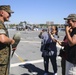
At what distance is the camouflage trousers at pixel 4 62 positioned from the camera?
15.0ft

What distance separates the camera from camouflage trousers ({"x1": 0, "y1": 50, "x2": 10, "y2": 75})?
15.0ft

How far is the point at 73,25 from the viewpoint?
4957mm

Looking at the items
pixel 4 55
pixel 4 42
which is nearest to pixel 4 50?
pixel 4 55

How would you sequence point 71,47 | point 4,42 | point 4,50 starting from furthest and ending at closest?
point 71,47 < point 4,50 < point 4,42

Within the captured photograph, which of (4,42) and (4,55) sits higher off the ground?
(4,42)

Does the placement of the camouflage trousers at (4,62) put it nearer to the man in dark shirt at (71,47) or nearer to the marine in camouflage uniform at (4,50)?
the marine in camouflage uniform at (4,50)

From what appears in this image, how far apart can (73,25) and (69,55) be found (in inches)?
24.2

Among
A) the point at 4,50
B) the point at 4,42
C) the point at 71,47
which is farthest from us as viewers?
the point at 71,47

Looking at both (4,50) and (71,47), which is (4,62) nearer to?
(4,50)

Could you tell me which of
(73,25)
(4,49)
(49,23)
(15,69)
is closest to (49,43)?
(49,23)

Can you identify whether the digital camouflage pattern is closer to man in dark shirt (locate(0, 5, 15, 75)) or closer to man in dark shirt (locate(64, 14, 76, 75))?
man in dark shirt (locate(0, 5, 15, 75))

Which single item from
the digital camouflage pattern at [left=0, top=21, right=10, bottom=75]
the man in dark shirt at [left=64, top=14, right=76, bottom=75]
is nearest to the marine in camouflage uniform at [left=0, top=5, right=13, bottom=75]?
the digital camouflage pattern at [left=0, top=21, right=10, bottom=75]

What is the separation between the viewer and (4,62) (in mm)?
4652

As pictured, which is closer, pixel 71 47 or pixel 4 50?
pixel 4 50
